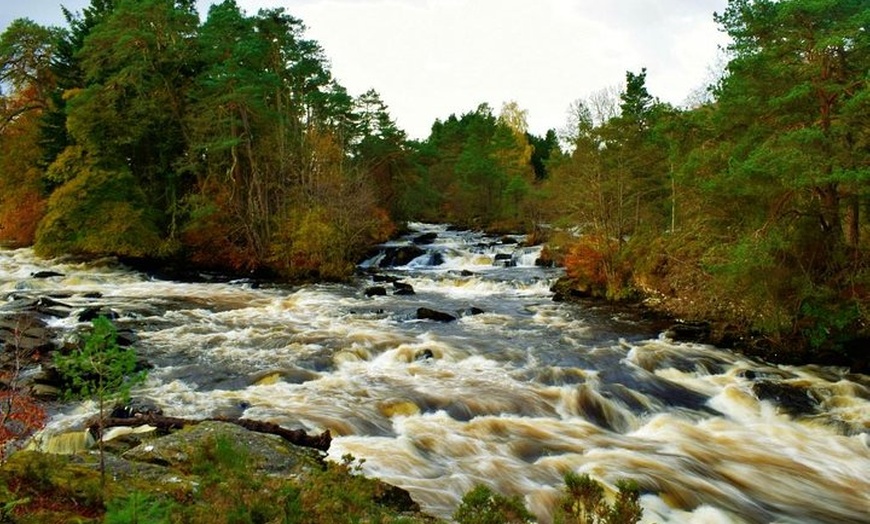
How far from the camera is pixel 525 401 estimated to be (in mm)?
11047

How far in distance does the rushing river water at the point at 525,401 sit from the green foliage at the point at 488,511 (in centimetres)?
269

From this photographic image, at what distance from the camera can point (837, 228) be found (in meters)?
13.1

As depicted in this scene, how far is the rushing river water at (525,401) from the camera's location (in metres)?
7.88

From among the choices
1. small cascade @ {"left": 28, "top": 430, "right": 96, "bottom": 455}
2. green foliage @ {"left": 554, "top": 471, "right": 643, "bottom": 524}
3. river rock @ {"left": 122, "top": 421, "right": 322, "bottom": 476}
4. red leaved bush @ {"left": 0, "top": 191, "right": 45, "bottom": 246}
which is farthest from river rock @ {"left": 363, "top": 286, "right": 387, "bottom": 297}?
red leaved bush @ {"left": 0, "top": 191, "right": 45, "bottom": 246}

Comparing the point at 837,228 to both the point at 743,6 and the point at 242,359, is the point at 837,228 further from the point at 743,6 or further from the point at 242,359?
the point at 242,359

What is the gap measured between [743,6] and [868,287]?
6755mm

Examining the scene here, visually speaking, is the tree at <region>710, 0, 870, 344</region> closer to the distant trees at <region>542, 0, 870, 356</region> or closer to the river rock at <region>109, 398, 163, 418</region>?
the distant trees at <region>542, 0, 870, 356</region>

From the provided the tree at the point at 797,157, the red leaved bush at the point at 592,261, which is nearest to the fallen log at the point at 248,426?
the tree at the point at 797,157

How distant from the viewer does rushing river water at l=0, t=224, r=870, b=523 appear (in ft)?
25.8

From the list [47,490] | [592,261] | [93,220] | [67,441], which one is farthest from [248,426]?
[93,220]

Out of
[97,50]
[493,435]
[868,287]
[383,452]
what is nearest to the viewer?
[383,452]

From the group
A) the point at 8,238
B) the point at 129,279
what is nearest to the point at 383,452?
the point at 129,279

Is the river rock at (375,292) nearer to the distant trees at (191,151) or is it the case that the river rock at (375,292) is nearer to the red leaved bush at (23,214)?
the distant trees at (191,151)

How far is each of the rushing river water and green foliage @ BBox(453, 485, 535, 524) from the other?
2692 mm
